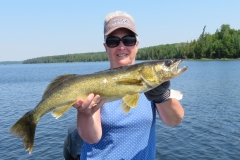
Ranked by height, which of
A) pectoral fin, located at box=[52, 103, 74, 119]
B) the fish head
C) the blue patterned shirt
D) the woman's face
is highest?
the woman's face

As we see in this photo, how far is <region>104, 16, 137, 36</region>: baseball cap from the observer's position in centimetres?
383

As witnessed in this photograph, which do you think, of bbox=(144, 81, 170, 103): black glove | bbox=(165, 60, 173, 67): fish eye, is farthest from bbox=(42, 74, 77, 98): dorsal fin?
bbox=(165, 60, 173, 67): fish eye

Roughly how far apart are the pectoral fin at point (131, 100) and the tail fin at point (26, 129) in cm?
147

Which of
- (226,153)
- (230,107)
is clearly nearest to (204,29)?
(230,107)

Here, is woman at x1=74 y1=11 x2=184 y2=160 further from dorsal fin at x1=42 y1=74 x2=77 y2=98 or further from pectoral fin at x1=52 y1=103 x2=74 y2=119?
dorsal fin at x1=42 y1=74 x2=77 y2=98

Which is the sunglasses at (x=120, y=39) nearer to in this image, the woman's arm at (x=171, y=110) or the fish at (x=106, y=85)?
the fish at (x=106, y=85)

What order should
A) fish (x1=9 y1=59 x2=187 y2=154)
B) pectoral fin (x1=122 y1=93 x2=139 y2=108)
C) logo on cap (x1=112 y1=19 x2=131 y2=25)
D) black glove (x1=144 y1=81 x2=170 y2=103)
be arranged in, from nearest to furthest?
1. pectoral fin (x1=122 y1=93 x2=139 y2=108)
2. black glove (x1=144 y1=81 x2=170 y2=103)
3. fish (x1=9 y1=59 x2=187 y2=154)
4. logo on cap (x1=112 y1=19 x2=131 y2=25)

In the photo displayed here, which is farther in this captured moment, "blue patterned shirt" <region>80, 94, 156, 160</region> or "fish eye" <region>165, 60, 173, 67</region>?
"fish eye" <region>165, 60, 173, 67</region>

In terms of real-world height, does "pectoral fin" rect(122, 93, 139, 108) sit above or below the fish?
below

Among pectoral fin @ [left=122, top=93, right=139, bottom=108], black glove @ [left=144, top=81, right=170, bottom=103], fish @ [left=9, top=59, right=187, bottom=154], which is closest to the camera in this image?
pectoral fin @ [left=122, top=93, right=139, bottom=108]

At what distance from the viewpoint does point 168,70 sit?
3824 mm

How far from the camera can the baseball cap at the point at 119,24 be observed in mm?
3829

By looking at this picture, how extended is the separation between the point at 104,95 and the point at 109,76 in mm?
292

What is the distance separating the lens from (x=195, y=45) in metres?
123
